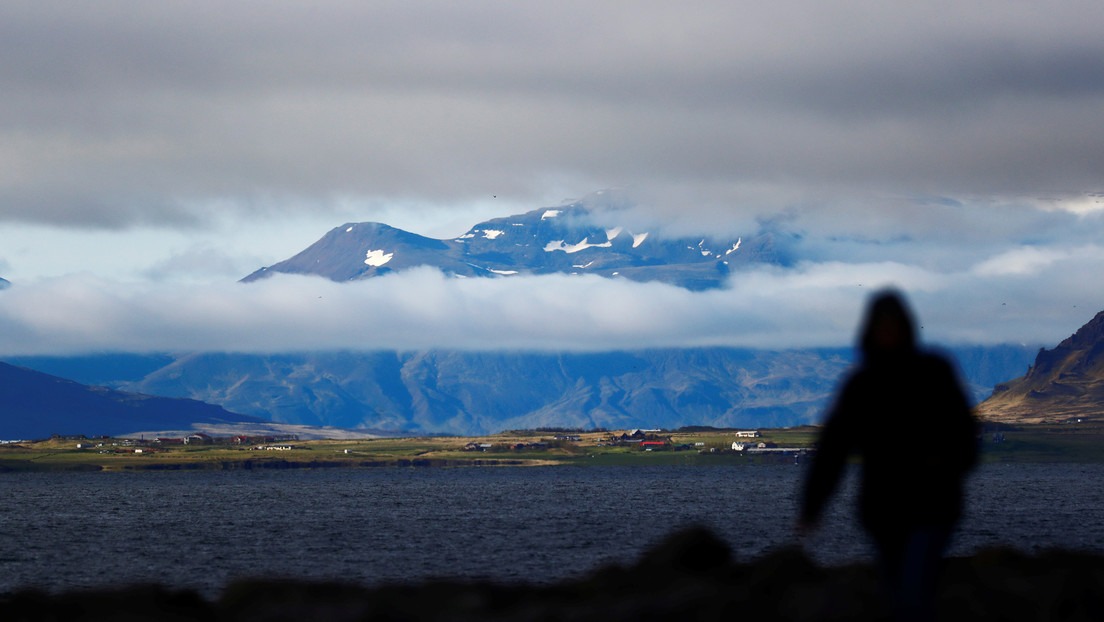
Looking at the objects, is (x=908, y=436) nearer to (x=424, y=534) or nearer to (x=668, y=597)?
(x=668, y=597)

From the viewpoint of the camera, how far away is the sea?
3051 inches

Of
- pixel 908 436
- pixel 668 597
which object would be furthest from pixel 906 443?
pixel 668 597

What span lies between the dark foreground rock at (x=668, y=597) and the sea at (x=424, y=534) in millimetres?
9384

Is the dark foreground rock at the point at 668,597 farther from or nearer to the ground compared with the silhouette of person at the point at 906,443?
nearer to the ground

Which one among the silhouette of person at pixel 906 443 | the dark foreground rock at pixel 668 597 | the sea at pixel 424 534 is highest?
the silhouette of person at pixel 906 443

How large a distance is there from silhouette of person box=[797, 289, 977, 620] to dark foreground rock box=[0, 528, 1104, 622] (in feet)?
20.9

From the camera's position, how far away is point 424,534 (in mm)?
108000

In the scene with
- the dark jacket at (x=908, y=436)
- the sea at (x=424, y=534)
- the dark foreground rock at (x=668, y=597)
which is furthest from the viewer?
the sea at (x=424, y=534)

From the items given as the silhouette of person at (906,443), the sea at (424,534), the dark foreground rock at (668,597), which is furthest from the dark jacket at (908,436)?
the sea at (424,534)

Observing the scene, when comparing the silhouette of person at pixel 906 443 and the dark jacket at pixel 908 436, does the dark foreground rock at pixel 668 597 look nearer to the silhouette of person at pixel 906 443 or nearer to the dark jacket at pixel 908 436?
the silhouette of person at pixel 906 443

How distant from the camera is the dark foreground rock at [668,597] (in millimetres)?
27047

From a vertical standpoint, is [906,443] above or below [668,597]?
above

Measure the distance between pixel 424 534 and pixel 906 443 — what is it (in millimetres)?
92967

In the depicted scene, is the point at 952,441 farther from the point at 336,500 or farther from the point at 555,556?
the point at 336,500
